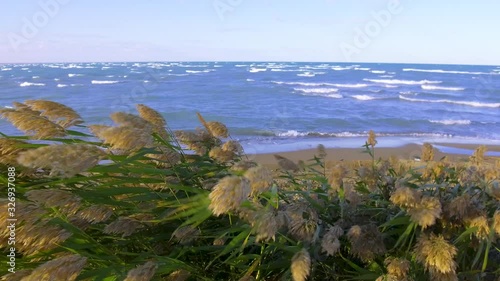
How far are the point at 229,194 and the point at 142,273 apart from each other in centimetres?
38

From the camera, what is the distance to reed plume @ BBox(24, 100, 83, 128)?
1.69 m

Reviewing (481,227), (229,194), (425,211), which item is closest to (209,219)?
(229,194)

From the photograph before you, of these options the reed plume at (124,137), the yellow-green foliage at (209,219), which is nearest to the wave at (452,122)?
the yellow-green foliage at (209,219)

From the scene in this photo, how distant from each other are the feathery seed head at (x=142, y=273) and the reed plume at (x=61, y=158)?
32cm

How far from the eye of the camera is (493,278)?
1.65 m

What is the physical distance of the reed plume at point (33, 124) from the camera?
58.2 inches

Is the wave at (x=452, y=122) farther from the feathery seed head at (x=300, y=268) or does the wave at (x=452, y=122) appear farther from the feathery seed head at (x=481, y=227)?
the feathery seed head at (x=300, y=268)

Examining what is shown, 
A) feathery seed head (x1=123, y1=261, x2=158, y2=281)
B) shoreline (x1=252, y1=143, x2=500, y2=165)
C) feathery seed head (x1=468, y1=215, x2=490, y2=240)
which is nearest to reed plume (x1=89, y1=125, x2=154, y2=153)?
feathery seed head (x1=123, y1=261, x2=158, y2=281)

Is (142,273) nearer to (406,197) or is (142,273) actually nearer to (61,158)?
(61,158)

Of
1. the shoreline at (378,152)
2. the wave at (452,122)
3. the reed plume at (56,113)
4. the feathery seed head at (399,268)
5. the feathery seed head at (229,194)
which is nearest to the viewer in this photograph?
the feathery seed head at (229,194)

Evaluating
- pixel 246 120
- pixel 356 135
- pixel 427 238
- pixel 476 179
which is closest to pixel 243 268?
pixel 427 238

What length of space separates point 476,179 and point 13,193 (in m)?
1.80

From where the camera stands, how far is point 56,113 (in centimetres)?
171

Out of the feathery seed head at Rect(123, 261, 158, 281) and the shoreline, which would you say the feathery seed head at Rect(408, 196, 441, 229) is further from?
the shoreline
